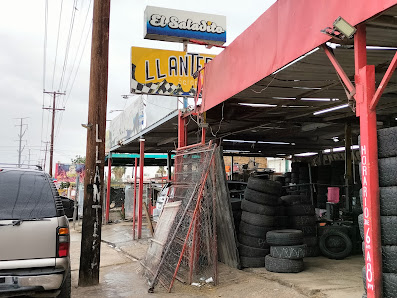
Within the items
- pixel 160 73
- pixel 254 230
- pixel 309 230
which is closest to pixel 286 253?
pixel 254 230

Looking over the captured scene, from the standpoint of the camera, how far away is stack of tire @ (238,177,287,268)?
27.5 ft

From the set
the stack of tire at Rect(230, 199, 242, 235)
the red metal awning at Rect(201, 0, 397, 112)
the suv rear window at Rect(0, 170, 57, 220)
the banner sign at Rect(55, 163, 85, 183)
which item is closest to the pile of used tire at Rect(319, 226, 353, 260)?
the stack of tire at Rect(230, 199, 242, 235)

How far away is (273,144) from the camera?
17.8 metres

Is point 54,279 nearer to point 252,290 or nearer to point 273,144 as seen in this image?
point 252,290

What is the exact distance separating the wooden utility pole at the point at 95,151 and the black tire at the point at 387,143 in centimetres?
533

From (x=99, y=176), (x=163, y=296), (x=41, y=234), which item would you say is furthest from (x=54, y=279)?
(x=99, y=176)

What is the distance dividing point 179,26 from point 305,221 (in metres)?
8.01

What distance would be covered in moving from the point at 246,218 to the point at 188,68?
6.05 meters

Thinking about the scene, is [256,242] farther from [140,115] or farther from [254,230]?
[140,115]

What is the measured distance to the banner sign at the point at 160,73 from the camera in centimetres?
1197

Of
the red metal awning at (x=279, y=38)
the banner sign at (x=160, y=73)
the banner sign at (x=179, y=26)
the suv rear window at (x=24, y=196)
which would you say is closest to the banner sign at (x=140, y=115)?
the banner sign at (x=160, y=73)

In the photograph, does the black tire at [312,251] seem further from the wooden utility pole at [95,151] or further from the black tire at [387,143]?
the black tire at [387,143]

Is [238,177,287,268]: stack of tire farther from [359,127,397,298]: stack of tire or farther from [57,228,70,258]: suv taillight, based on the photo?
[359,127,397,298]: stack of tire

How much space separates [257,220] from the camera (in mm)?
8508
